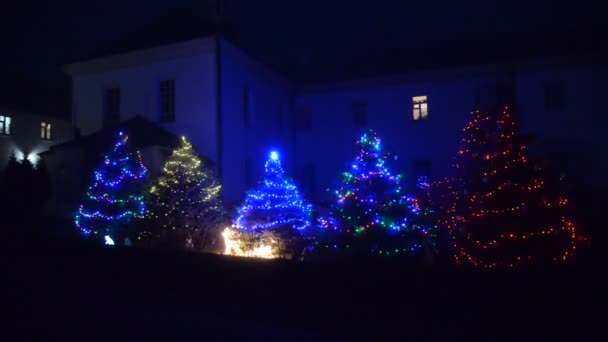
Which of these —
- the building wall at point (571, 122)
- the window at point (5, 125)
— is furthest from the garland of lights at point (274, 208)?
the window at point (5, 125)

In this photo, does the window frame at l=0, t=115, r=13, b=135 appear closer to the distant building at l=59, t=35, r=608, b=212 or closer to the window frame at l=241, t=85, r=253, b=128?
the distant building at l=59, t=35, r=608, b=212

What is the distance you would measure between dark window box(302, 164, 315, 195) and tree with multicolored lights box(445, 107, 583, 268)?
13074mm

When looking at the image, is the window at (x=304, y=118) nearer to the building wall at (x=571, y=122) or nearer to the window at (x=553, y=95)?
the building wall at (x=571, y=122)

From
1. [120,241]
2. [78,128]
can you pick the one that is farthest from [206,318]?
[78,128]

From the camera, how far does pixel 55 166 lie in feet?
53.6

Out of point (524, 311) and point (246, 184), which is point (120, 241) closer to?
point (246, 184)

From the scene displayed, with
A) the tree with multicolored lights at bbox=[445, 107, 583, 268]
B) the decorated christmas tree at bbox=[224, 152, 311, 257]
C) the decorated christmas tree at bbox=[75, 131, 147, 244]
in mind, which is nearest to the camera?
the tree with multicolored lights at bbox=[445, 107, 583, 268]

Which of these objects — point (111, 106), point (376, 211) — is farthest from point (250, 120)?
point (376, 211)

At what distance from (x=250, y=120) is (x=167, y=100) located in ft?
12.1

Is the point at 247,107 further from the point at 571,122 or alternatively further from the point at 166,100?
the point at 571,122

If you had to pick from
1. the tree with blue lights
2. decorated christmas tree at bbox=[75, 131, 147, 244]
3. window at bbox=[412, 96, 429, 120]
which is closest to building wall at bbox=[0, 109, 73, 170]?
decorated christmas tree at bbox=[75, 131, 147, 244]

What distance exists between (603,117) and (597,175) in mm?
2531

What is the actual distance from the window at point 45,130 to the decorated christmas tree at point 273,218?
22.3m

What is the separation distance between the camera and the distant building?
670 inches
